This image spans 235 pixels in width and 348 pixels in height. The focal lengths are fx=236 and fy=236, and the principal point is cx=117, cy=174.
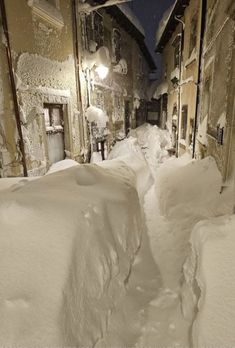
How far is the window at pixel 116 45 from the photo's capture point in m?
10.6

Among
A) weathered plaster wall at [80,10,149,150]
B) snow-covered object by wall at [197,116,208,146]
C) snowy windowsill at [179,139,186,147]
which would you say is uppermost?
weathered plaster wall at [80,10,149,150]

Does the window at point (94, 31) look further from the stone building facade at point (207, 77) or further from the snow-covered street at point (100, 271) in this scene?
the snow-covered street at point (100, 271)

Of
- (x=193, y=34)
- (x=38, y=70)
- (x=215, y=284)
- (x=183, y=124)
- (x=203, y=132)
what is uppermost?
(x=193, y=34)

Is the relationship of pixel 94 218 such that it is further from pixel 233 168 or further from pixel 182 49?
pixel 182 49

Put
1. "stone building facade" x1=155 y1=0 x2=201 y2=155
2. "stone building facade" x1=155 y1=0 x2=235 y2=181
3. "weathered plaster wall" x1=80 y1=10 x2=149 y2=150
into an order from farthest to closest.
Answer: "weathered plaster wall" x1=80 y1=10 x2=149 y2=150 → "stone building facade" x1=155 y1=0 x2=201 y2=155 → "stone building facade" x1=155 y1=0 x2=235 y2=181

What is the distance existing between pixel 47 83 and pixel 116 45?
678 cm

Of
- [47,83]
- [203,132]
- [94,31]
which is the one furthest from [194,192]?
[94,31]

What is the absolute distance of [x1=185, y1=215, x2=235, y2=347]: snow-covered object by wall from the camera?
164 centimetres

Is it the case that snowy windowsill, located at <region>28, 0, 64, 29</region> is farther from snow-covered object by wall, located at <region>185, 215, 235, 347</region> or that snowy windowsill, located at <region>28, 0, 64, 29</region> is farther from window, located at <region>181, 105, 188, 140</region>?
window, located at <region>181, 105, 188, 140</region>

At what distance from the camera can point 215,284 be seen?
2.00 metres

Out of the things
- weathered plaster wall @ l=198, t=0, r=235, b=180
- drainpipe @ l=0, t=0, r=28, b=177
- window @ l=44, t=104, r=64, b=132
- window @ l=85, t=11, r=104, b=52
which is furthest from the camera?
window @ l=85, t=11, r=104, b=52

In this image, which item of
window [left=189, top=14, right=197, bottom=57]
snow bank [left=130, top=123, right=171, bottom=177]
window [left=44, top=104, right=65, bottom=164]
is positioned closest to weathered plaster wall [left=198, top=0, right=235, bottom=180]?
window [left=189, top=14, right=197, bottom=57]

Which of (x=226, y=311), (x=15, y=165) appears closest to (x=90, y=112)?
(x=15, y=165)

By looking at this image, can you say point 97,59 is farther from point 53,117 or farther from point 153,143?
point 153,143
